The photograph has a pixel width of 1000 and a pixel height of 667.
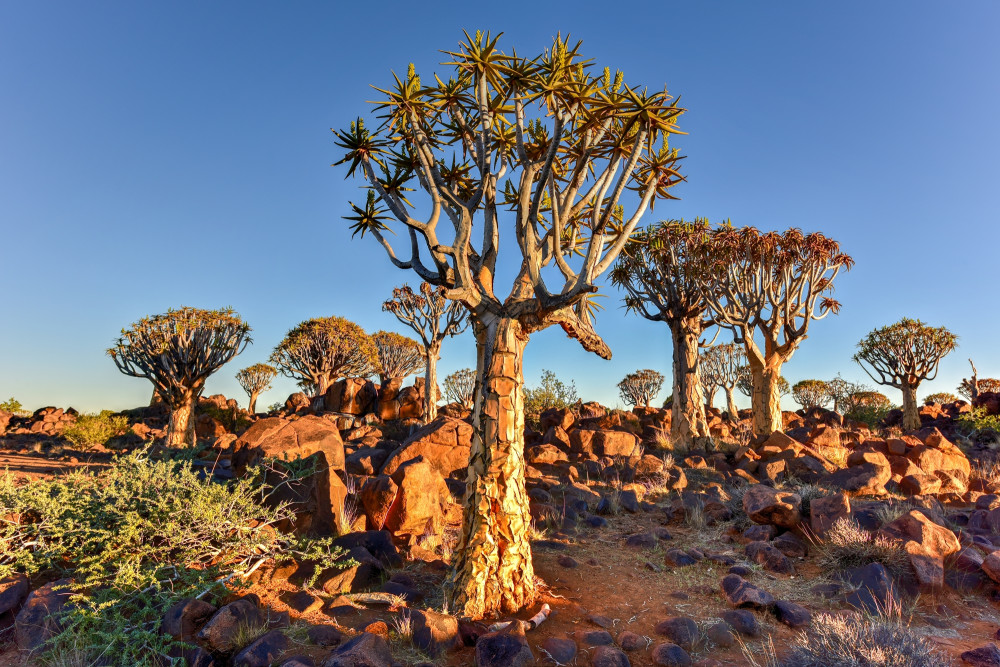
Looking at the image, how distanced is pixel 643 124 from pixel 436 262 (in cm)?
294

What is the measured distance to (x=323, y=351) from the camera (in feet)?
95.8

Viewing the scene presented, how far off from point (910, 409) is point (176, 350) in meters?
30.8

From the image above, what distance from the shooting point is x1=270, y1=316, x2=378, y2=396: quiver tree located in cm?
2920

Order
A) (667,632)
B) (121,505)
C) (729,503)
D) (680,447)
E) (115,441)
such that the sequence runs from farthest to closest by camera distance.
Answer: (115,441), (680,447), (729,503), (121,505), (667,632)

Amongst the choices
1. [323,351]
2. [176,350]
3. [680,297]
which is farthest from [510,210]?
[323,351]

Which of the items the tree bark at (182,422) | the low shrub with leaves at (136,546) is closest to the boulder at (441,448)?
the low shrub with leaves at (136,546)

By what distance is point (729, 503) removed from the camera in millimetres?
8656

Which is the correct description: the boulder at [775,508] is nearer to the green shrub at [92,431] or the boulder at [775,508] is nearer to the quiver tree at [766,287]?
the quiver tree at [766,287]

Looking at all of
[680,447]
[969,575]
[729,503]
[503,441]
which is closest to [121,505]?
[503,441]

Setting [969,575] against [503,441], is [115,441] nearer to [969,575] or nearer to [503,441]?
[503,441]

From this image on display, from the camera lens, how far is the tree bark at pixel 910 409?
2297 cm

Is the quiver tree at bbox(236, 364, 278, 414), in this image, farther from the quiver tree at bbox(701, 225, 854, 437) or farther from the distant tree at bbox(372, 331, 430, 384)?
the quiver tree at bbox(701, 225, 854, 437)

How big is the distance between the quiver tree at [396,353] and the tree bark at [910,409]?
2617 centimetres

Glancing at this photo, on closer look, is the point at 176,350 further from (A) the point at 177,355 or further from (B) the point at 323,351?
(B) the point at 323,351
